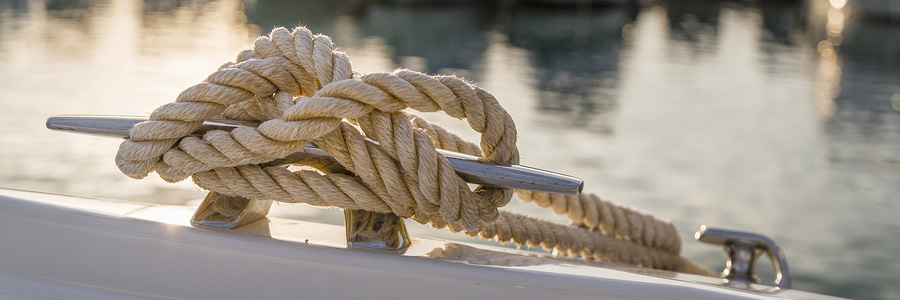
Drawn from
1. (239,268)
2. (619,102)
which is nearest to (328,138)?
(239,268)

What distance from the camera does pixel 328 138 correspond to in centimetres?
98

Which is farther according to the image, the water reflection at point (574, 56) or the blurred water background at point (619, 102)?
the water reflection at point (574, 56)

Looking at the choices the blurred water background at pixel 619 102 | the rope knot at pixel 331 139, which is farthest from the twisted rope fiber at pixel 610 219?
the blurred water background at pixel 619 102

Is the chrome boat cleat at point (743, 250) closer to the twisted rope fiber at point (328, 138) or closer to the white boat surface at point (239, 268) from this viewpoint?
the white boat surface at point (239, 268)

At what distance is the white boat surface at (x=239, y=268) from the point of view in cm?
87

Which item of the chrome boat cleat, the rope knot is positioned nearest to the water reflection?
the chrome boat cleat

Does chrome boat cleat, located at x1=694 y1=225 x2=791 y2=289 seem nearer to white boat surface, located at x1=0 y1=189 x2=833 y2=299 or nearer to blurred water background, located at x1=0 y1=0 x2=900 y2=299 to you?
white boat surface, located at x1=0 y1=189 x2=833 y2=299

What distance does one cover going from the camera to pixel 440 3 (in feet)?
84.3

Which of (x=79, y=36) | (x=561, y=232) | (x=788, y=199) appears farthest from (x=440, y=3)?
(x=561, y=232)

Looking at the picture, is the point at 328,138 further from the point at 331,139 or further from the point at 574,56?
the point at 574,56

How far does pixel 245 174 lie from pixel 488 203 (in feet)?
1.06

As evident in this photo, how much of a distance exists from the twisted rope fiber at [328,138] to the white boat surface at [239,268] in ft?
0.21

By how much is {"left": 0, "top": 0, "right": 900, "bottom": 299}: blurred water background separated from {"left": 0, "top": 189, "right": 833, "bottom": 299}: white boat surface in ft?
12.0

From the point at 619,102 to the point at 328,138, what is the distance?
9.51 metres
